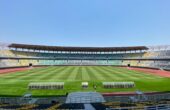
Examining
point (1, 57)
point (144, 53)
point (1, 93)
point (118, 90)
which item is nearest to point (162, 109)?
point (118, 90)

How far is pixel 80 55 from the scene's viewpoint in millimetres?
117188

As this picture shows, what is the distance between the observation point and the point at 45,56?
112m

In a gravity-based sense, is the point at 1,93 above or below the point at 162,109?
below

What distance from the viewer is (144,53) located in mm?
109625

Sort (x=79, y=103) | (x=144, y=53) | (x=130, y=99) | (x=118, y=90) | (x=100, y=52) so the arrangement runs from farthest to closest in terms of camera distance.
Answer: (x=100, y=52), (x=144, y=53), (x=118, y=90), (x=130, y=99), (x=79, y=103)

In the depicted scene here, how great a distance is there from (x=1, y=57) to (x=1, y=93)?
58.1m

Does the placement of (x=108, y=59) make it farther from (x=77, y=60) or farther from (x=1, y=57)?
(x=1, y=57)

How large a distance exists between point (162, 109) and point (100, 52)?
104 meters

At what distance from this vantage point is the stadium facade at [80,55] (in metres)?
99.4

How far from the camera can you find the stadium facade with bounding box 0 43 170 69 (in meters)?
99.4

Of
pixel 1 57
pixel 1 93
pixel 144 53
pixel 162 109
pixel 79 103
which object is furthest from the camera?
pixel 144 53

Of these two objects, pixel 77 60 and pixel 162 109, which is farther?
pixel 77 60

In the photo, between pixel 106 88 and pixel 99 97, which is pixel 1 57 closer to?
pixel 106 88

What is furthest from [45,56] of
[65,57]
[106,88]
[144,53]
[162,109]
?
[162,109]
